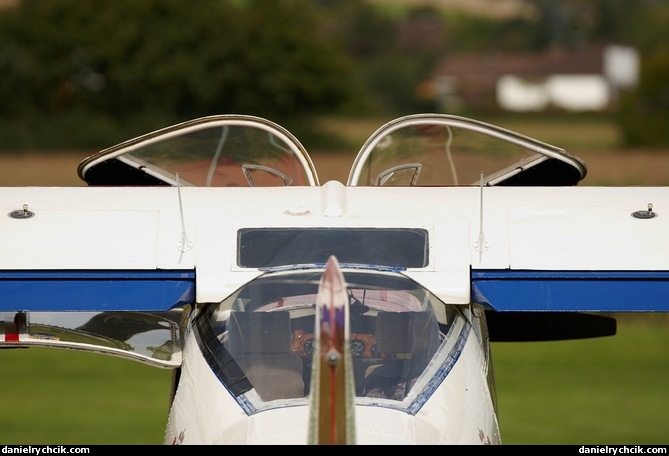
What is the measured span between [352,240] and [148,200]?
45.4 inches

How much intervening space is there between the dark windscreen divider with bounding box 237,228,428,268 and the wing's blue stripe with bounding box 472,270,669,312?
1.16ft

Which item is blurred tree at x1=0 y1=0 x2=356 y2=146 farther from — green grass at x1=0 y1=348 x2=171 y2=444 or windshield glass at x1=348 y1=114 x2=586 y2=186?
windshield glass at x1=348 y1=114 x2=586 y2=186

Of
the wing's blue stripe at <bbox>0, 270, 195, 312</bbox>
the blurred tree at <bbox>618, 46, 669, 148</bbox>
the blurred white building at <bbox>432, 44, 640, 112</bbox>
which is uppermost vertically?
the blurred white building at <bbox>432, 44, 640, 112</bbox>

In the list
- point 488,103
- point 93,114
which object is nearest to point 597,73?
point 488,103

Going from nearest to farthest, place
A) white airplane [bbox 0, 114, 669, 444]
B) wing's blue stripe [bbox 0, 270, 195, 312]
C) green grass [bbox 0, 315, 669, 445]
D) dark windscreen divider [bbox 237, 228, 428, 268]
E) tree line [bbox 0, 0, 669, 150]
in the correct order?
1. white airplane [bbox 0, 114, 669, 444]
2. dark windscreen divider [bbox 237, 228, 428, 268]
3. wing's blue stripe [bbox 0, 270, 195, 312]
4. green grass [bbox 0, 315, 669, 445]
5. tree line [bbox 0, 0, 669, 150]

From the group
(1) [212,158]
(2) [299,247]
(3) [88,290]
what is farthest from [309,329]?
(1) [212,158]

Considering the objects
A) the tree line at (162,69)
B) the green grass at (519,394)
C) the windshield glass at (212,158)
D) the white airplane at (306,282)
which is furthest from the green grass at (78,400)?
the tree line at (162,69)

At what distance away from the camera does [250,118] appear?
7543 millimetres

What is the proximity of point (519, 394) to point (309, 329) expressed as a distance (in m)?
15.7

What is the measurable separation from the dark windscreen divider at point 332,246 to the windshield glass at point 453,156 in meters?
1.74

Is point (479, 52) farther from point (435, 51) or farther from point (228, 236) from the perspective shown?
point (228, 236)

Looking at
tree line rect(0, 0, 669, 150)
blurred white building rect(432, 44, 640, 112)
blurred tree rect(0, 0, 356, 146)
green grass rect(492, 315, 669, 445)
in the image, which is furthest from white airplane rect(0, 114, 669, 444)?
blurred white building rect(432, 44, 640, 112)

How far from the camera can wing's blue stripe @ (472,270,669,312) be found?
5676mm

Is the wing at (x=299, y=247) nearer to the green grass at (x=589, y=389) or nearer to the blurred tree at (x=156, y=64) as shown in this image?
the green grass at (x=589, y=389)
